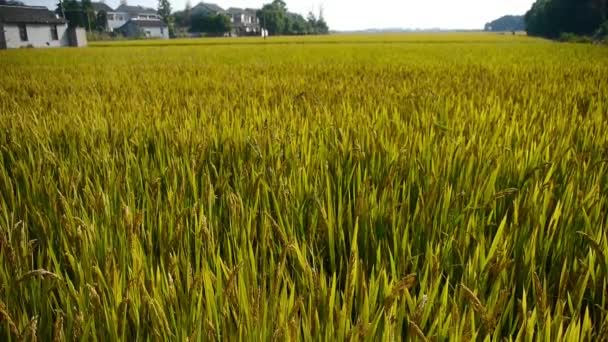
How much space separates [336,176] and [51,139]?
1.36 m

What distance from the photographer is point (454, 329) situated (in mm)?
542

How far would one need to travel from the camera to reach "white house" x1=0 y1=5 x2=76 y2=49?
123 ft

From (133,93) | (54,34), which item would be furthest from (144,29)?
(133,93)

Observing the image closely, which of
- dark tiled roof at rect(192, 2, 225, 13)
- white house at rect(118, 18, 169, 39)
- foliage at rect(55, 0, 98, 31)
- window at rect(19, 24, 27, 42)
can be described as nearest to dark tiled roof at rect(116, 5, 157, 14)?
dark tiled roof at rect(192, 2, 225, 13)

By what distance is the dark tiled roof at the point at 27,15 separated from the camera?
123 feet

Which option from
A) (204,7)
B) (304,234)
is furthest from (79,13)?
(304,234)

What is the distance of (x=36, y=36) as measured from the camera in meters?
40.5

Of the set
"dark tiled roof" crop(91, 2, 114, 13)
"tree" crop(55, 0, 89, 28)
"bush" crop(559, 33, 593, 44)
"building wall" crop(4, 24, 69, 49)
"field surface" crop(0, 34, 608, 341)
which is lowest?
"field surface" crop(0, 34, 608, 341)

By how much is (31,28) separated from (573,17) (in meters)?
50.8

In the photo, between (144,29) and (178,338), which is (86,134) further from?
(144,29)

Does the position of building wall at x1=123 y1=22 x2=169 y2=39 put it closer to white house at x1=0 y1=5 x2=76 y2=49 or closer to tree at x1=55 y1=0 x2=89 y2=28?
tree at x1=55 y1=0 x2=89 y2=28

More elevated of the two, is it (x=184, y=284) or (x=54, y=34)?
(x=54, y=34)

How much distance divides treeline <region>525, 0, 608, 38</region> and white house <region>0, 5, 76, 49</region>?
46057 mm

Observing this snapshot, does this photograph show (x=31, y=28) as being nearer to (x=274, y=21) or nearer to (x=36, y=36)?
(x=36, y=36)
